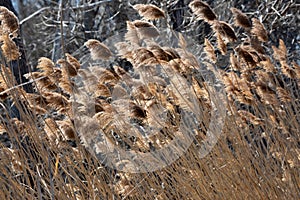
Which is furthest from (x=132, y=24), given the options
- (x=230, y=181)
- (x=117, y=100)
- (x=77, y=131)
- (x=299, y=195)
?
Answer: (x=299, y=195)

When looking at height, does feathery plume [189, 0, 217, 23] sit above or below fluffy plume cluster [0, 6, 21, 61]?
below

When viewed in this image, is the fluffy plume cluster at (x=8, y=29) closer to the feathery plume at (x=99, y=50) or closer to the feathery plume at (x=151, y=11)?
the feathery plume at (x=99, y=50)

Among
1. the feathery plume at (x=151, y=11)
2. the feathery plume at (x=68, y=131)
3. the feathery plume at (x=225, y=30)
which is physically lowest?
the feathery plume at (x=68, y=131)

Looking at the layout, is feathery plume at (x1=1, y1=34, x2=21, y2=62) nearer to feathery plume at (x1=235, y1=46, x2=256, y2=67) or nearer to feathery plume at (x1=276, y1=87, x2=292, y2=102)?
feathery plume at (x1=235, y1=46, x2=256, y2=67)

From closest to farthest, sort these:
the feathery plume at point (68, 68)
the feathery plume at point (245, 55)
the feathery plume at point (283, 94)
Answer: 1. the feathery plume at point (68, 68)
2. the feathery plume at point (245, 55)
3. the feathery plume at point (283, 94)

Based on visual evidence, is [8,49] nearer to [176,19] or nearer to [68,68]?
[68,68]

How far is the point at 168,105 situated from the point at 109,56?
1.73 ft

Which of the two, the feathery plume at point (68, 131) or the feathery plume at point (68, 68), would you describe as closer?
the feathery plume at point (68, 68)

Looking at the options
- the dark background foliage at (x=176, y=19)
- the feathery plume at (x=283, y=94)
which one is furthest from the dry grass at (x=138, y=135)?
the dark background foliage at (x=176, y=19)

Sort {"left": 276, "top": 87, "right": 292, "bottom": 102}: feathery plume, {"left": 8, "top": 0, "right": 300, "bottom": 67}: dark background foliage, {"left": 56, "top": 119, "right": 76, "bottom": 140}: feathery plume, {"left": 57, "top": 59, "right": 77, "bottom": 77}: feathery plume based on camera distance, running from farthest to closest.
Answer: {"left": 8, "top": 0, "right": 300, "bottom": 67}: dark background foliage
{"left": 276, "top": 87, "right": 292, "bottom": 102}: feathery plume
{"left": 56, "top": 119, "right": 76, "bottom": 140}: feathery plume
{"left": 57, "top": 59, "right": 77, "bottom": 77}: feathery plume

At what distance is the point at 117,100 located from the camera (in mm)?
3180

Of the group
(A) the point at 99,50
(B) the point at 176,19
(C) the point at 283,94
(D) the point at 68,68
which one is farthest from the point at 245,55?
(B) the point at 176,19

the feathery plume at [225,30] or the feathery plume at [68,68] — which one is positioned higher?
the feathery plume at [68,68]

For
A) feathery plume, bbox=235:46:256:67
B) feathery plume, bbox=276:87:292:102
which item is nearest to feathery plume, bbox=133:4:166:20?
feathery plume, bbox=235:46:256:67
